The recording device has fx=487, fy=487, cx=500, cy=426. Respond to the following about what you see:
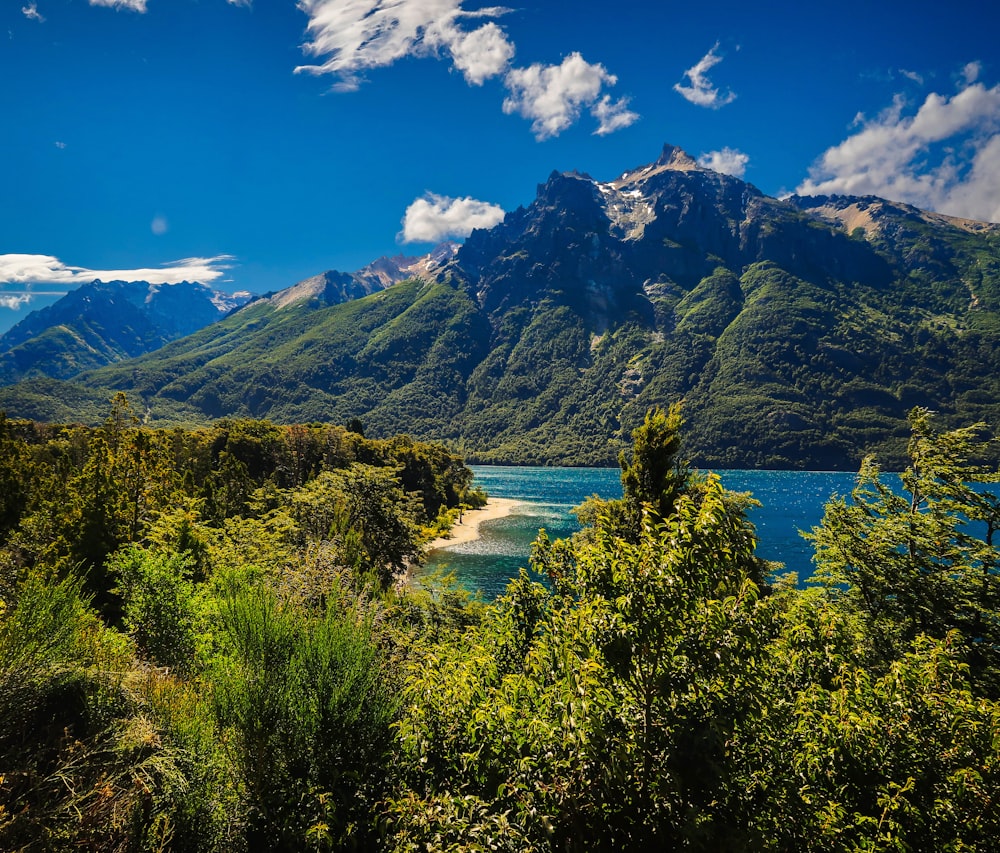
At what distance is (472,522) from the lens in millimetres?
92250

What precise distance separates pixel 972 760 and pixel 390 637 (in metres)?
13.7

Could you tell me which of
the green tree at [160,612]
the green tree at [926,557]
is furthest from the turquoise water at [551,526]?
the green tree at [160,612]

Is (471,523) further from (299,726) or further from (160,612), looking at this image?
(299,726)

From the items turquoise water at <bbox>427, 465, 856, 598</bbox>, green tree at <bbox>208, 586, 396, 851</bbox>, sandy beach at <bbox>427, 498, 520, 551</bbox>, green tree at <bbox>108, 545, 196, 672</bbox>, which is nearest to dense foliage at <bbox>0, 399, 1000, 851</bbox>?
green tree at <bbox>208, 586, 396, 851</bbox>

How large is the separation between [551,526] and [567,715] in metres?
84.0

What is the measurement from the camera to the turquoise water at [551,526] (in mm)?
59719

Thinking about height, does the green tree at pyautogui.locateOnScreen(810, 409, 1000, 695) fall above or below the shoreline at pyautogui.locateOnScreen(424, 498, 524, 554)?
above

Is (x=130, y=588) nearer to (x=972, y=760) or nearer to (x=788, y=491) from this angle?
(x=972, y=760)

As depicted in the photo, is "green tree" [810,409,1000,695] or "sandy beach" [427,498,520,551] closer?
"green tree" [810,409,1000,695]

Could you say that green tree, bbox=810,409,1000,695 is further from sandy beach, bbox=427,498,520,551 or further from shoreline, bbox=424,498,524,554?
sandy beach, bbox=427,498,520,551

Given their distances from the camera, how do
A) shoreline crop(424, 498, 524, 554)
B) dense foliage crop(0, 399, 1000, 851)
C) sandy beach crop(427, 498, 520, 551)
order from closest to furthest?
dense foliage crop(0, 399, 1000, 851) → shoreline crop(424, 498, 524, 554) → sandy beach crop(427, 498, 520, 551)

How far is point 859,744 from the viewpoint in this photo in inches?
241

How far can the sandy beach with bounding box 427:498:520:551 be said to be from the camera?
246 feet

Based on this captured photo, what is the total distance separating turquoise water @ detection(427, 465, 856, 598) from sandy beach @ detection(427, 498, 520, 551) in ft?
6.33
